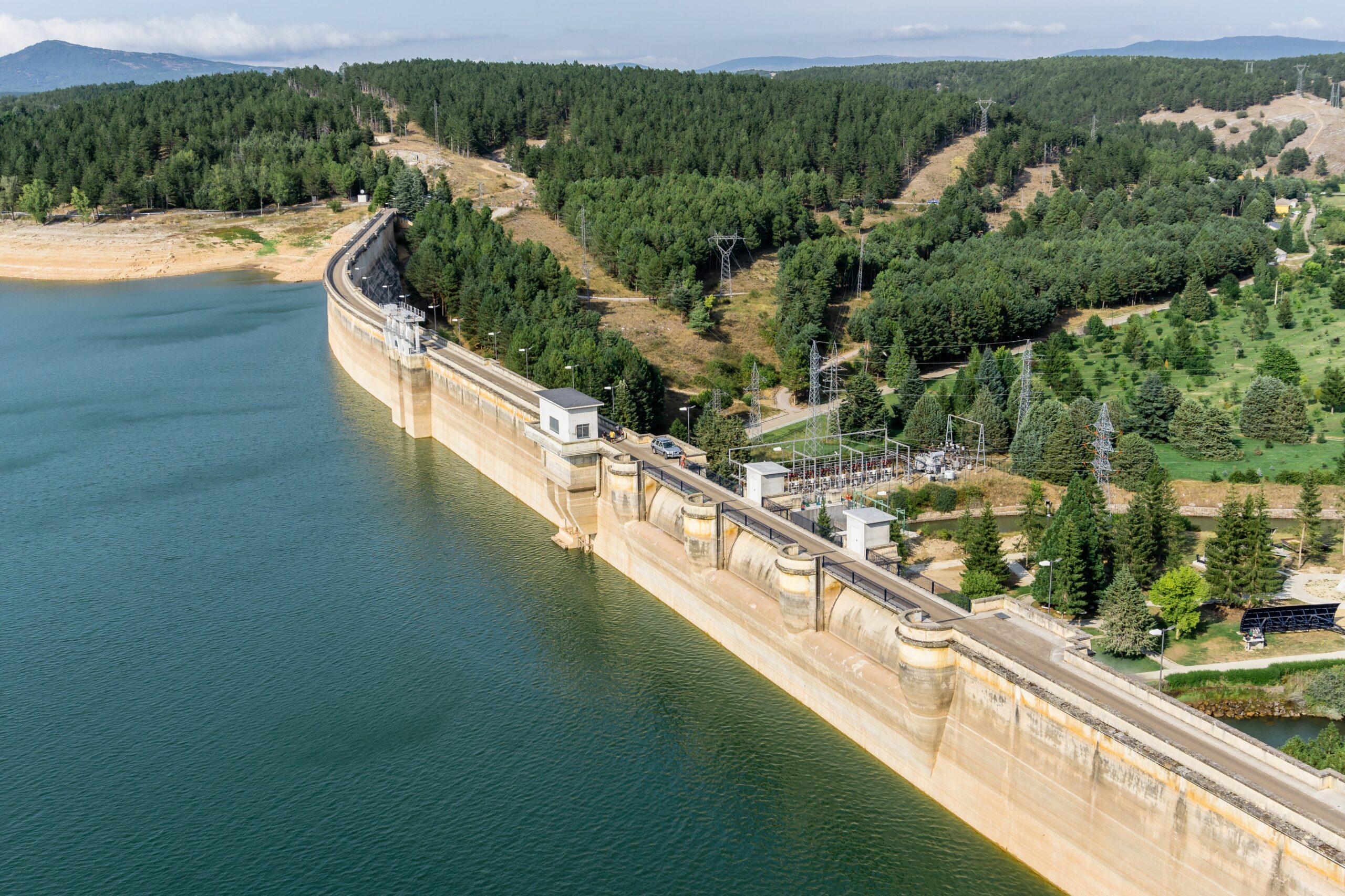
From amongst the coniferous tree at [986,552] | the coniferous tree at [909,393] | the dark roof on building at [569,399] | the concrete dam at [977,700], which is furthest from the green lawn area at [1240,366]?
the dark roof on building at [569,399]

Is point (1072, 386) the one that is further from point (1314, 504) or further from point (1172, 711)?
point (1172, 711)

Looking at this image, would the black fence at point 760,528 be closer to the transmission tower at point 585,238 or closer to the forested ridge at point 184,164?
the transmission tower at point 585,238

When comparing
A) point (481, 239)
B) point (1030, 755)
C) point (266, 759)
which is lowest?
point (266, 759)

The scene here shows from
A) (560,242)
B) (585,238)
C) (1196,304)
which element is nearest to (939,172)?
(560,242)

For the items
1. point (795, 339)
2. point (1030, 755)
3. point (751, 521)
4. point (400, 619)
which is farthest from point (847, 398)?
point (1030, 755)

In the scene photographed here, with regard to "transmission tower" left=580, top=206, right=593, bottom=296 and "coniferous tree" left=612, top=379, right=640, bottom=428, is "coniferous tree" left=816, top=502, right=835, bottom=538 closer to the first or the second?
"coniferous tree" left=612, top=379, right=640, bottom=428

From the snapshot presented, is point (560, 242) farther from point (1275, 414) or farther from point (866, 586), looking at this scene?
point (866, 586)
